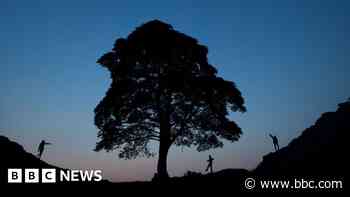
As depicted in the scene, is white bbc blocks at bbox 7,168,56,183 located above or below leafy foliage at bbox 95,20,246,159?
below

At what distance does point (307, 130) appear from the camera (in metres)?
35.1

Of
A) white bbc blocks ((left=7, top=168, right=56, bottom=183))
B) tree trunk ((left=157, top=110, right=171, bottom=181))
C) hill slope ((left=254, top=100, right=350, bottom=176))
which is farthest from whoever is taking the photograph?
tree trunk ((left=157, top=110, right=171, bottom=181))

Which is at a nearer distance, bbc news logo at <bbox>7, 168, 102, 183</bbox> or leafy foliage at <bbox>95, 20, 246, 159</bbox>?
bbc news logo at <bbox>7, 168, 102, 183</bbox>

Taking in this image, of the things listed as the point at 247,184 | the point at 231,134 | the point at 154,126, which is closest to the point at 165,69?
the point at 154,126

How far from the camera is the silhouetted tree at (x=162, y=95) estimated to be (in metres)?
19.8

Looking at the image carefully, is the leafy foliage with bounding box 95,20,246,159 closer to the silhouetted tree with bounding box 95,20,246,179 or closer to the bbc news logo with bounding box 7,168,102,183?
the silhouetted tree with bounding box 95,20,246,179

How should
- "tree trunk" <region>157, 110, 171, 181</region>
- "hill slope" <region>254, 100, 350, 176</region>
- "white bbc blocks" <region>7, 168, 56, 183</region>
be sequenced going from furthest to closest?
"tree trunk" <region>157, 110, 171, 181</region> < "hill slope" <region>254, 100, 350, 176</region> < "white bbc blocks" <region>7, 168, 56, 183</region>

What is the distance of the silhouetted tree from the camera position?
19781 millimetres

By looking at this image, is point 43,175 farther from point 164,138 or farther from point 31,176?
point 164,138

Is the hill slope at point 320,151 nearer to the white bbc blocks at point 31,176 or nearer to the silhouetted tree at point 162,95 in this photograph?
the silhouetted tree at point 162,95

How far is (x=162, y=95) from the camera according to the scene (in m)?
20.0

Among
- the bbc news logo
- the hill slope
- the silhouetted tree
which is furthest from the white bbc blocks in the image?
the hill slope

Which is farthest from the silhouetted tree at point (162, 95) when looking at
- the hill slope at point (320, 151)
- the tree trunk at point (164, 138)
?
the hill slope at point (320, 151)

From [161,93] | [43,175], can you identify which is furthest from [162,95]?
[43,175]
